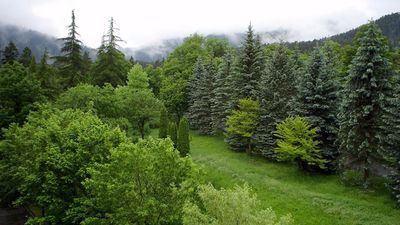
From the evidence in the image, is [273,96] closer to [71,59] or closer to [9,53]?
[71,59]

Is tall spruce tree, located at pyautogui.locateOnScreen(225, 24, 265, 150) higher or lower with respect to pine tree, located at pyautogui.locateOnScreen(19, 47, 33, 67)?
lower

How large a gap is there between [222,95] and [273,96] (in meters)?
11.2

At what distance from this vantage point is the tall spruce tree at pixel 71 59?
5488 centimetres

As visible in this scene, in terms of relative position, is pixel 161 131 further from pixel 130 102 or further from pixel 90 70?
pixel 90 70

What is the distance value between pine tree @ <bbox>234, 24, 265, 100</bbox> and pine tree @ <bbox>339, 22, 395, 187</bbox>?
1435 centimetres

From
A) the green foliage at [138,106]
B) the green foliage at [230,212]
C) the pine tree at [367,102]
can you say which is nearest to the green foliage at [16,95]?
the green foliage at [138,106]

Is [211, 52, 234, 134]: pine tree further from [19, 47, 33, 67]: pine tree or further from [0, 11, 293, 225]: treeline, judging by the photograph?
[19, 47, 33, 67]: pine tree

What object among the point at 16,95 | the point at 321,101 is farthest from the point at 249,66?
the point at 16,95

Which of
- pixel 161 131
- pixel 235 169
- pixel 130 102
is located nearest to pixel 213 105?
pixel 161 131

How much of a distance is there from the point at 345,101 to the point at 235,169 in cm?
1146

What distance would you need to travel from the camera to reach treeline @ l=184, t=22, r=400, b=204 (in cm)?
2648

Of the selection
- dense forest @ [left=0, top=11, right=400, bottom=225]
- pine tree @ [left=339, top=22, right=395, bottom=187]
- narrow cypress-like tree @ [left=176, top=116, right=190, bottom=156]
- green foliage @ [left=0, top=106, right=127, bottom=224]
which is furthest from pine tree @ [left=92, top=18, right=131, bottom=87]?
pine tree @ [left=339, top=22, right=395, bottom=187]

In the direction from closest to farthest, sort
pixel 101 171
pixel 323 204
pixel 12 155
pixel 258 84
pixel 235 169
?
pixel 101 171 → pixel 323 204 → pixel 12 155 → pixel 235 169 → pixel 258 84

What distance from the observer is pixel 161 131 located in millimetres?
44156
